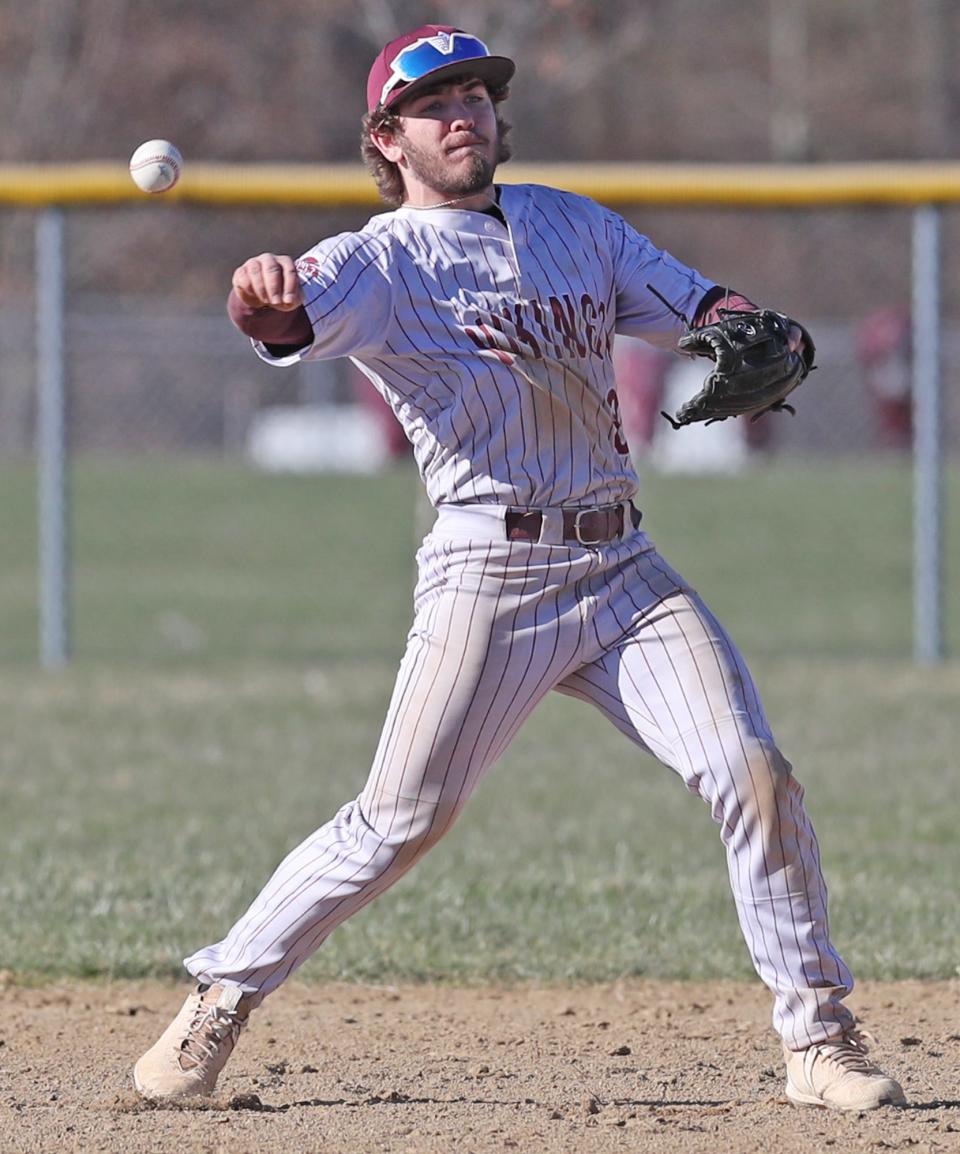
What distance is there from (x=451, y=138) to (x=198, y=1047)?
1.70 meters

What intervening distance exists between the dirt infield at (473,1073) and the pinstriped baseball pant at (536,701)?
0.88 ft

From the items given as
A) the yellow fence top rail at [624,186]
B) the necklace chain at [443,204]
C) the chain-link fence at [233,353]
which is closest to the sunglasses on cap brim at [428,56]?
the necklace chain at [443,204]

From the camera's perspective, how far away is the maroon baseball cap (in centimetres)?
379

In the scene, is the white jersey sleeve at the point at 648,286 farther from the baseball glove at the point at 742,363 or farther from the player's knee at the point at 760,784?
the player's knee at the point at 760,784

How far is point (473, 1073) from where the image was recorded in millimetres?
4250

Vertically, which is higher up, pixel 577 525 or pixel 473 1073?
pixel 577 525

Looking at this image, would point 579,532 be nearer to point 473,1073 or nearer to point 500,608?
point 500,608

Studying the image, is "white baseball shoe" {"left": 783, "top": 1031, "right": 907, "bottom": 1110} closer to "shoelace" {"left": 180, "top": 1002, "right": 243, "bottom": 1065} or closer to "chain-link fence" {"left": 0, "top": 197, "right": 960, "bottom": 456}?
"shoelace" {"left": 180, "top": 1002, "right": 243, "bottom": 1065}

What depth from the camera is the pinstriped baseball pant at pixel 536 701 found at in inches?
149

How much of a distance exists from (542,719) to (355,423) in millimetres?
11771

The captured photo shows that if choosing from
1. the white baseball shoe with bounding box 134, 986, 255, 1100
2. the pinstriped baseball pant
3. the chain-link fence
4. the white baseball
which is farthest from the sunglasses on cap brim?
the chain-link fence

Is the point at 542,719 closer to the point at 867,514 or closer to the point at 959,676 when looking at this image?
the point at 959,676

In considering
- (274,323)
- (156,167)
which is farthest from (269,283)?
(156,167)

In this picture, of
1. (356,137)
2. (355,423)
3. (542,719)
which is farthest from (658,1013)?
(356,137)
